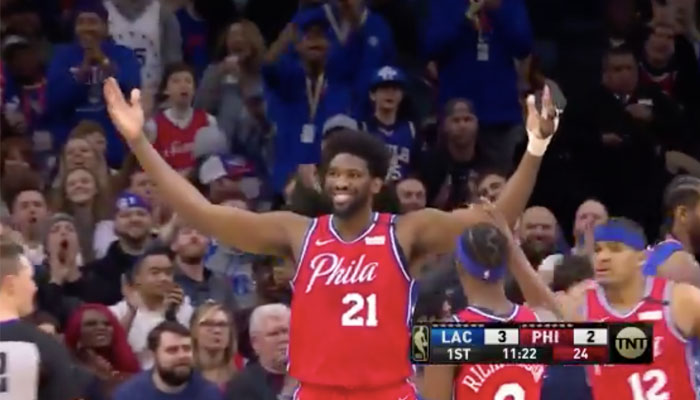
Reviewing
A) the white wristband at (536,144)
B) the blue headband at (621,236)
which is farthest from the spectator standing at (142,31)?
the white wristband at (536,144)

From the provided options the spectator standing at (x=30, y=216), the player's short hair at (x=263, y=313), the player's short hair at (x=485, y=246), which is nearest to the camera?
the player's short hair at (x=485, y=246)

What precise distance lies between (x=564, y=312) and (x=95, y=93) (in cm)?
513

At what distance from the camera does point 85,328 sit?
35.9 feet

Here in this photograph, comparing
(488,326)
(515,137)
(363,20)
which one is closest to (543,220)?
(515,137)

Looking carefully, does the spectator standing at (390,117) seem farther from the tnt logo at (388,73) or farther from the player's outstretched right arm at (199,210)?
the player's outstretched right arm at (199,210)

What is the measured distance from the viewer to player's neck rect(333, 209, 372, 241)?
8656 mm

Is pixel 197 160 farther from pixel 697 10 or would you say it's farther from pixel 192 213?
pixel 192 213

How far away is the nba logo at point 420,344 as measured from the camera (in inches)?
344

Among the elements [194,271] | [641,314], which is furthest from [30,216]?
[641,314]

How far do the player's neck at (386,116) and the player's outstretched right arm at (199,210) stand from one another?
4579mm

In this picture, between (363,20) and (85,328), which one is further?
(363,20)

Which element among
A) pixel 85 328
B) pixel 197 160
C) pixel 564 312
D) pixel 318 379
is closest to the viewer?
pixel 318 379

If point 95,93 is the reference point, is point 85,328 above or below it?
below

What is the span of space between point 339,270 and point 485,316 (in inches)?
28.5
